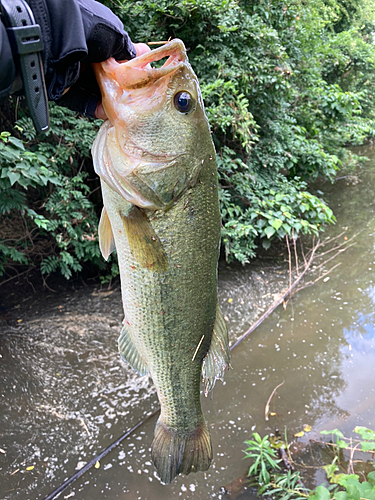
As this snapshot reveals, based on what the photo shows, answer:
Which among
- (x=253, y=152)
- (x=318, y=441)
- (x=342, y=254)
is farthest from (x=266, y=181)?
(x=318, y=441)

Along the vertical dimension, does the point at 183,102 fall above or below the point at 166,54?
below

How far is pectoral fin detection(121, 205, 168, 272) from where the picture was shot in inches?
52.2

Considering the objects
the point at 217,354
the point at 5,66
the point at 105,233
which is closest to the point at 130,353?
the point at 217,354

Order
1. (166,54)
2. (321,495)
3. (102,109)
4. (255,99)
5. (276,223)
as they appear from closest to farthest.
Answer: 1. (166,54)
2. (102,109)
3. (321,495)
4. (276,223)
5. (255,99)

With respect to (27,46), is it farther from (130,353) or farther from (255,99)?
(255,99)

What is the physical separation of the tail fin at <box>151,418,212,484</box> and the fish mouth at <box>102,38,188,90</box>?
4.73 ft

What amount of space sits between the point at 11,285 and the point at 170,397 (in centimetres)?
353

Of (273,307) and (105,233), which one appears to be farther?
(273,307)

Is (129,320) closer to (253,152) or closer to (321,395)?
(321,395)

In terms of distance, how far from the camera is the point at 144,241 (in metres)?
1.33

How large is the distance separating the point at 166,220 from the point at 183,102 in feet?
1.41

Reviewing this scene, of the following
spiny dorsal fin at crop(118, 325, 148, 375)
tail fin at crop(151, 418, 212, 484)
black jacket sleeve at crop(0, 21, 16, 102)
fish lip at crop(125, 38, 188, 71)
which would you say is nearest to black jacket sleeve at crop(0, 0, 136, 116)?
black jacket sleeve at crop(0, 21, 16, 102)

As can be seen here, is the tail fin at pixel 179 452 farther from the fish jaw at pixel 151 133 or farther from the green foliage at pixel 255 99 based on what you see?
the green foliage at pixel 255 99

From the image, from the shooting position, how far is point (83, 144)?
11.6ft
